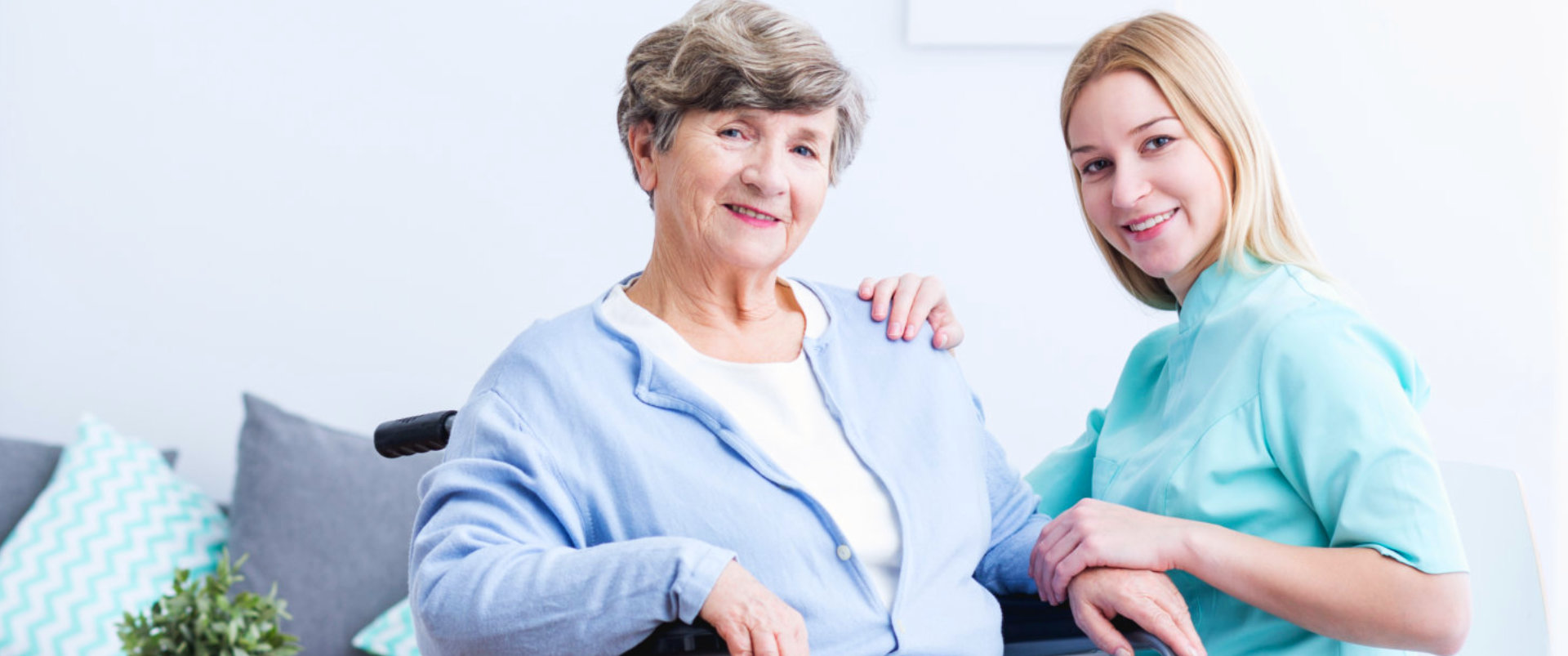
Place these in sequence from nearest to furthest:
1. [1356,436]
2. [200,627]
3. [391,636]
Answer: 1. [1356,436]
2. [200,627]
3. [391,636]

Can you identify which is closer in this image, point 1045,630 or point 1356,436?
point 1356,436

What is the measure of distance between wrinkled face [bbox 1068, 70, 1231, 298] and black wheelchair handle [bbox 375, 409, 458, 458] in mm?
817

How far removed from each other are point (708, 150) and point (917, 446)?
414mm

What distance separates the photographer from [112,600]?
2.45 metres

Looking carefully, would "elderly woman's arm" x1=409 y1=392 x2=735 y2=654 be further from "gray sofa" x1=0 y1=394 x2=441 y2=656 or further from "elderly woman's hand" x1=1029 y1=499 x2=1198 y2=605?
"gray sofa" x1=0 y1=394 x2=441 y2=656

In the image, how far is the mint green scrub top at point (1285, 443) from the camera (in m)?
1.17

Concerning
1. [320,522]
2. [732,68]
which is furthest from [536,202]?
[732,68]

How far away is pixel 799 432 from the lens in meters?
1.34

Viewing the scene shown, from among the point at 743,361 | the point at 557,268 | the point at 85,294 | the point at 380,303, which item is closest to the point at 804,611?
the point at 743,361

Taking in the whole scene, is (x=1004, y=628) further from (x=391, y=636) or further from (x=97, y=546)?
(x=97, y=546)

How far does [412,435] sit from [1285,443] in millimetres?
926

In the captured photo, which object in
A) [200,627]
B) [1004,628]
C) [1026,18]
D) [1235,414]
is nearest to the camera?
[1235,414]

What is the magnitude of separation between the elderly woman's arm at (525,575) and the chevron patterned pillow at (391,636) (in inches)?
53.7

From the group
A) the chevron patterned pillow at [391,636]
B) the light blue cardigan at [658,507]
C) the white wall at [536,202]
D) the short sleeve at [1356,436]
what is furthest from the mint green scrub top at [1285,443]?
the chevron patterned pillow at [391,636]
